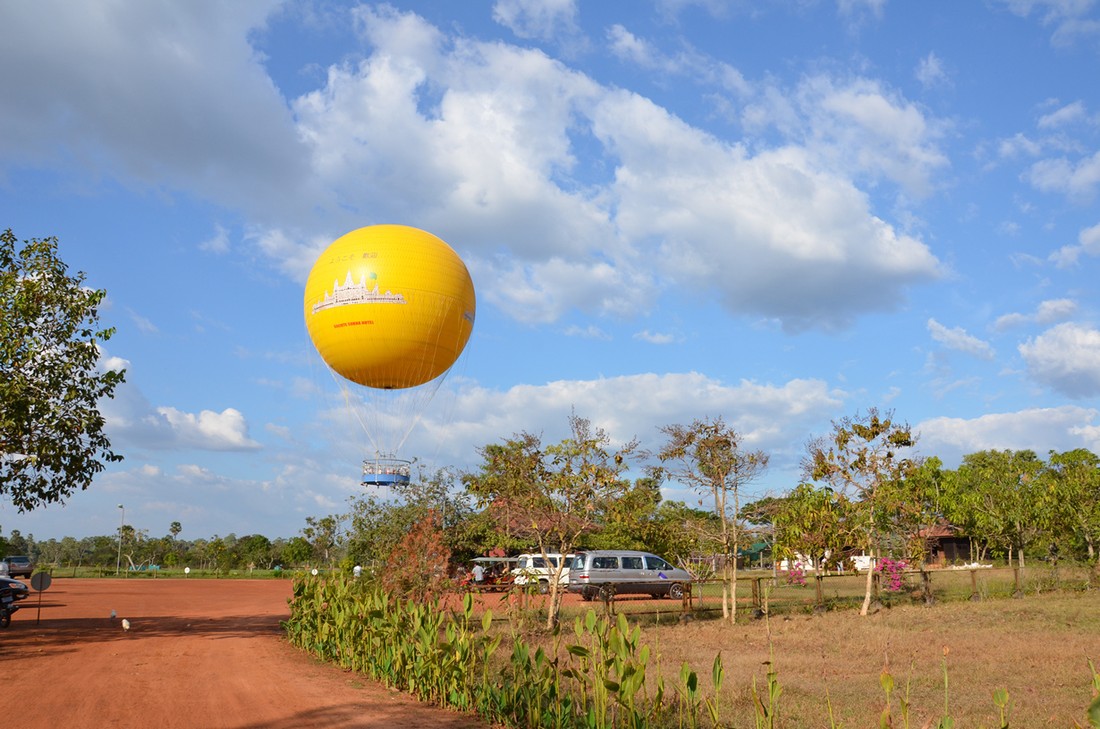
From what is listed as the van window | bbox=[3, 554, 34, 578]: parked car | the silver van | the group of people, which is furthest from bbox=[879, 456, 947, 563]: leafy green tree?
bbox=[3, 554, 34, 578]: parked car

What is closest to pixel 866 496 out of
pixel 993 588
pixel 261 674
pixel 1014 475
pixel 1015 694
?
pixel 993 588

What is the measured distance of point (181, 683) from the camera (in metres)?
12.4

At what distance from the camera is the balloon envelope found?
70.9 ft

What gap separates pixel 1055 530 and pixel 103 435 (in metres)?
34.2

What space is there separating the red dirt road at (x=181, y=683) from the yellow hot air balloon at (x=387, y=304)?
8.01 metres

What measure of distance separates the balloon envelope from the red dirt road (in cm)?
805

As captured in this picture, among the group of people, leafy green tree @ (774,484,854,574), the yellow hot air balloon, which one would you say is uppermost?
the yellow hot air balloon

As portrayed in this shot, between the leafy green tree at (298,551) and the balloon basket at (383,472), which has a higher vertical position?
the balloon basket at (383,472)

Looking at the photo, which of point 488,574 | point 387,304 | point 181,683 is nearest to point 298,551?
point 488,574

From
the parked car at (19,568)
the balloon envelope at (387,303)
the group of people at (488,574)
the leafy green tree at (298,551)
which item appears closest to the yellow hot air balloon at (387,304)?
the balloon envelope at (387,303)

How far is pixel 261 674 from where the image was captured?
13.4 m

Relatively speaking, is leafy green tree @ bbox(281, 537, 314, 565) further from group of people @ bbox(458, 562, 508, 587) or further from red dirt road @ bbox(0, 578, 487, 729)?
red dirt road @ bbox(0, 578, 487, 729)

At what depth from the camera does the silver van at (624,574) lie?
28.4 m

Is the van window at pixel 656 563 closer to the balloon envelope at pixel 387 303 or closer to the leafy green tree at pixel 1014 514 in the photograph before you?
the balloon envelope at pixel 387 303
